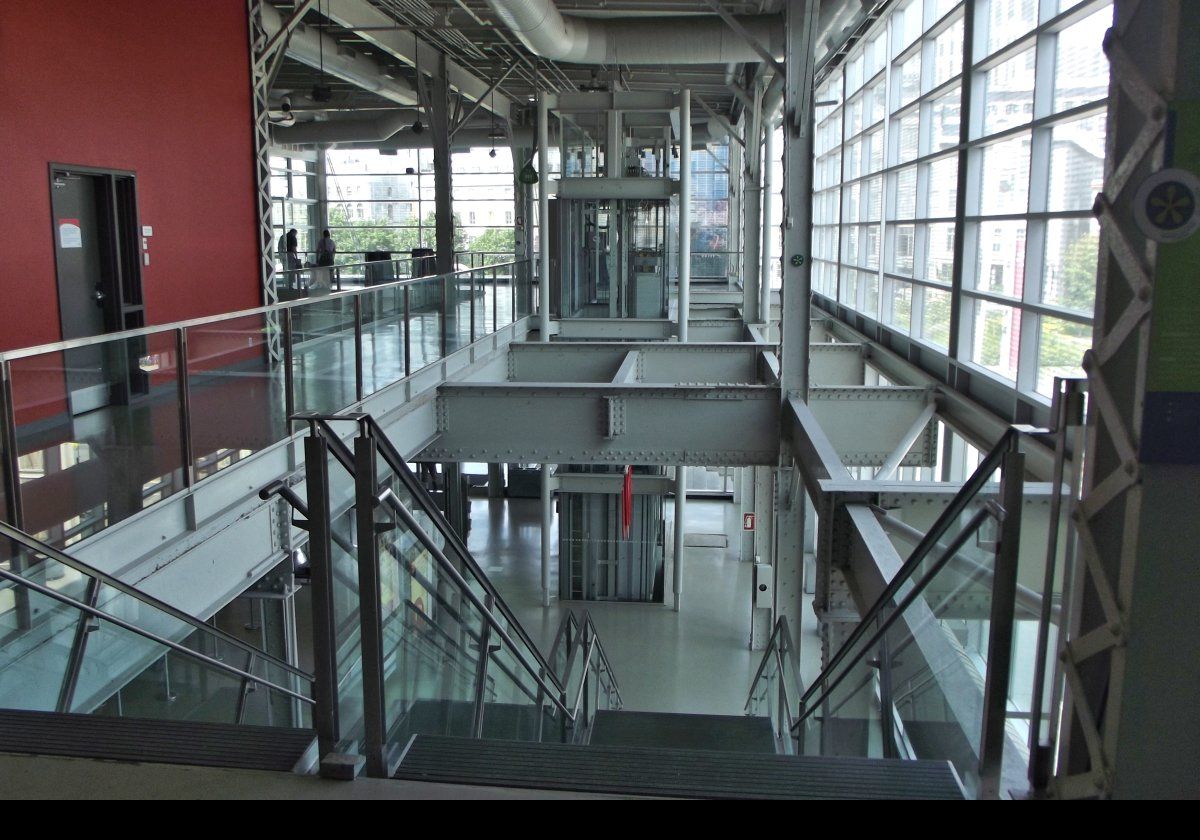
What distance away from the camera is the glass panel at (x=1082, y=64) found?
7.39 metres

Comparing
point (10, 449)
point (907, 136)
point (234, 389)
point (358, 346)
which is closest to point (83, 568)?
point (10, 449)

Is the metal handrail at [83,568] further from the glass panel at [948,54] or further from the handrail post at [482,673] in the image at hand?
the glass panel at [948,54]

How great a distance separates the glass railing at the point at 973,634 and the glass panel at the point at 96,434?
4.06m

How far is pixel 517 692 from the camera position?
240 inches

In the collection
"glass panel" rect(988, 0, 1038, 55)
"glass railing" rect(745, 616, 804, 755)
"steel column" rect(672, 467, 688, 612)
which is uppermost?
"glass panel" rect(988, 0, 1038, 55)

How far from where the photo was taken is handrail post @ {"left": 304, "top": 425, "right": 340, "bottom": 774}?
267cm

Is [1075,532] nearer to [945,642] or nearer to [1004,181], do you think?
[945,642]

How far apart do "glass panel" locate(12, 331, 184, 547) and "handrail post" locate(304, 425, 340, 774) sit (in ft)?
9.15

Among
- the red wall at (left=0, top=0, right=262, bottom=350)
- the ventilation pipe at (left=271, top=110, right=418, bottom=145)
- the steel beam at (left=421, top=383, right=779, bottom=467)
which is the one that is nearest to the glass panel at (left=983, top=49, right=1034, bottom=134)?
the steel beam at (left=421, top=383, right=779, bottom=467)

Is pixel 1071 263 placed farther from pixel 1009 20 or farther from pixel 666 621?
pixel 666 621

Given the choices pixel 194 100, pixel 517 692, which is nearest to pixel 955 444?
pixel 517 692

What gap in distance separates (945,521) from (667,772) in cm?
127

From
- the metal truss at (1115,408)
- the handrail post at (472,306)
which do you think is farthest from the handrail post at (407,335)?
the metal truss at (1115,408)

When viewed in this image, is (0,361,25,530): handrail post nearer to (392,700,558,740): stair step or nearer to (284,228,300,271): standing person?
(392,700,558,740): stair step
